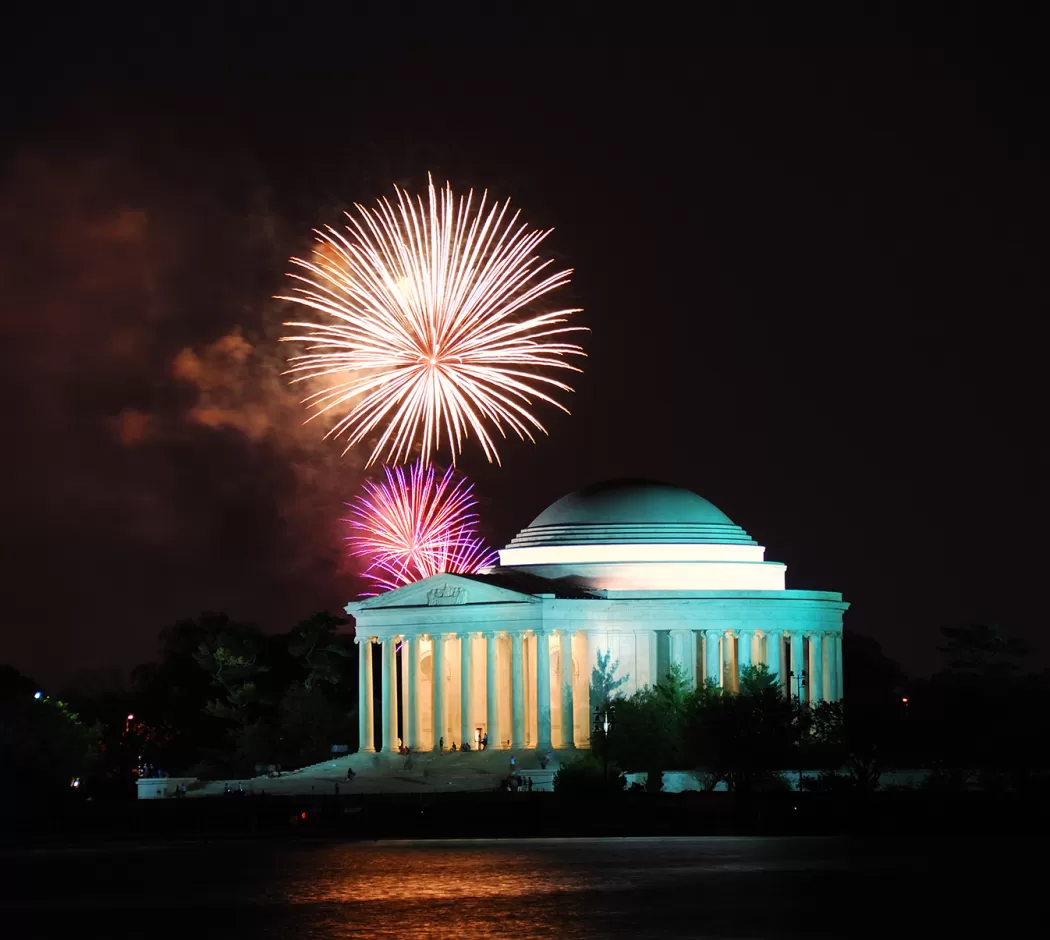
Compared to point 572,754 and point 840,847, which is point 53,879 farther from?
point 572,754

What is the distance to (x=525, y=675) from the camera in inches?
6511

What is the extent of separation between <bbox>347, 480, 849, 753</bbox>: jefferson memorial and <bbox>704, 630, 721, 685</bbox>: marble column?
0.09m

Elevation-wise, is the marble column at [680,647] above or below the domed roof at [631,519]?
below

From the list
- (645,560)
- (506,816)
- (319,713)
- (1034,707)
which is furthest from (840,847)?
(319,713)

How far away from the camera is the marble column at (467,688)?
168 meters

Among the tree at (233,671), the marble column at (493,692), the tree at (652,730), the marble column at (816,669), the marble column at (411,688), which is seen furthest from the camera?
the tree at (233,671)

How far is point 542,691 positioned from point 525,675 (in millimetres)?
2508

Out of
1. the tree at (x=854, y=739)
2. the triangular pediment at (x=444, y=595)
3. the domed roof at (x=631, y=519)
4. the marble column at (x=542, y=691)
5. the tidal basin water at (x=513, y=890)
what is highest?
the domed roof at (x=631, y=519)

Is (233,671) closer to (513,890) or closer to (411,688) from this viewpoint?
(411,688)

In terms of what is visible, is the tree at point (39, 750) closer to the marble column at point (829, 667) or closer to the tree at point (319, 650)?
the tree at point (319, 650)

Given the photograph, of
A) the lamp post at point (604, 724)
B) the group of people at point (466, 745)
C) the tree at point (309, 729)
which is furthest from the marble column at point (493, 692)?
the tree at point (309, 729)

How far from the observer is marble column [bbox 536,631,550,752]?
162750mm

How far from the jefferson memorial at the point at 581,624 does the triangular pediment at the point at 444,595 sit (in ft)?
0.21

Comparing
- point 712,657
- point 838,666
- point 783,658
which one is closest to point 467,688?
point 712,657
